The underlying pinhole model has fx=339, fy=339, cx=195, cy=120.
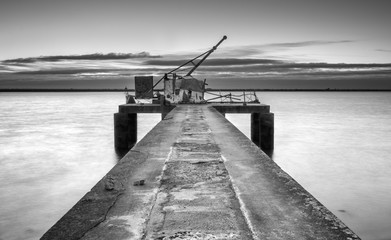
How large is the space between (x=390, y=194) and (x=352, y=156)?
715 cm

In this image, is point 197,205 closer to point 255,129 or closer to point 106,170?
point 106,170

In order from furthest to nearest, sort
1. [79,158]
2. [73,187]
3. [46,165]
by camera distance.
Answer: [79,158], [46,165], [73,187]

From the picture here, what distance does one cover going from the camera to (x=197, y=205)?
131 inches

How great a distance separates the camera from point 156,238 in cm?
259

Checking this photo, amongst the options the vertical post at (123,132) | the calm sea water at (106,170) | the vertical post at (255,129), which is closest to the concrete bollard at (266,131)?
the calm sea water at (106,170)

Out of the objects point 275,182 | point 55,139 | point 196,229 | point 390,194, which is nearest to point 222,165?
point 275,182

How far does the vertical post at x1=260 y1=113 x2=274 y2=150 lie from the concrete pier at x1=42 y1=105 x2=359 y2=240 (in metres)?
13.5

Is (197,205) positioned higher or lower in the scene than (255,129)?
higher

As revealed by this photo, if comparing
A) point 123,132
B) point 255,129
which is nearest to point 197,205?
point 123,132

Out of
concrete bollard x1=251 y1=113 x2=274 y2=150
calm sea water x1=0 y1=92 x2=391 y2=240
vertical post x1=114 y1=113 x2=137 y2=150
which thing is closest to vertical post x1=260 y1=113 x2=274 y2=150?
concrete bollard x1=251 y1=113 x2=274 y2=150

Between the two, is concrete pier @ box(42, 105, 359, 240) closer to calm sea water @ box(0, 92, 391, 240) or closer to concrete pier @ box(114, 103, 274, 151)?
calm sea water @ box(0, 92, 391, 240)

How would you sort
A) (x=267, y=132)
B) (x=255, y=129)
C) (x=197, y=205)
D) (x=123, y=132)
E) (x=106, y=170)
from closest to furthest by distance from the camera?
1. (x=197, y=205)
2. (x=106, y=170)
3. (x=267, y=132)
4. (x=123, y=132)
5. (x=255, y=129)

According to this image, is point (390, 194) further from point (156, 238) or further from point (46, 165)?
point (46, 165)

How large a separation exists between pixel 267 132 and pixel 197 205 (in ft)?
52.1
